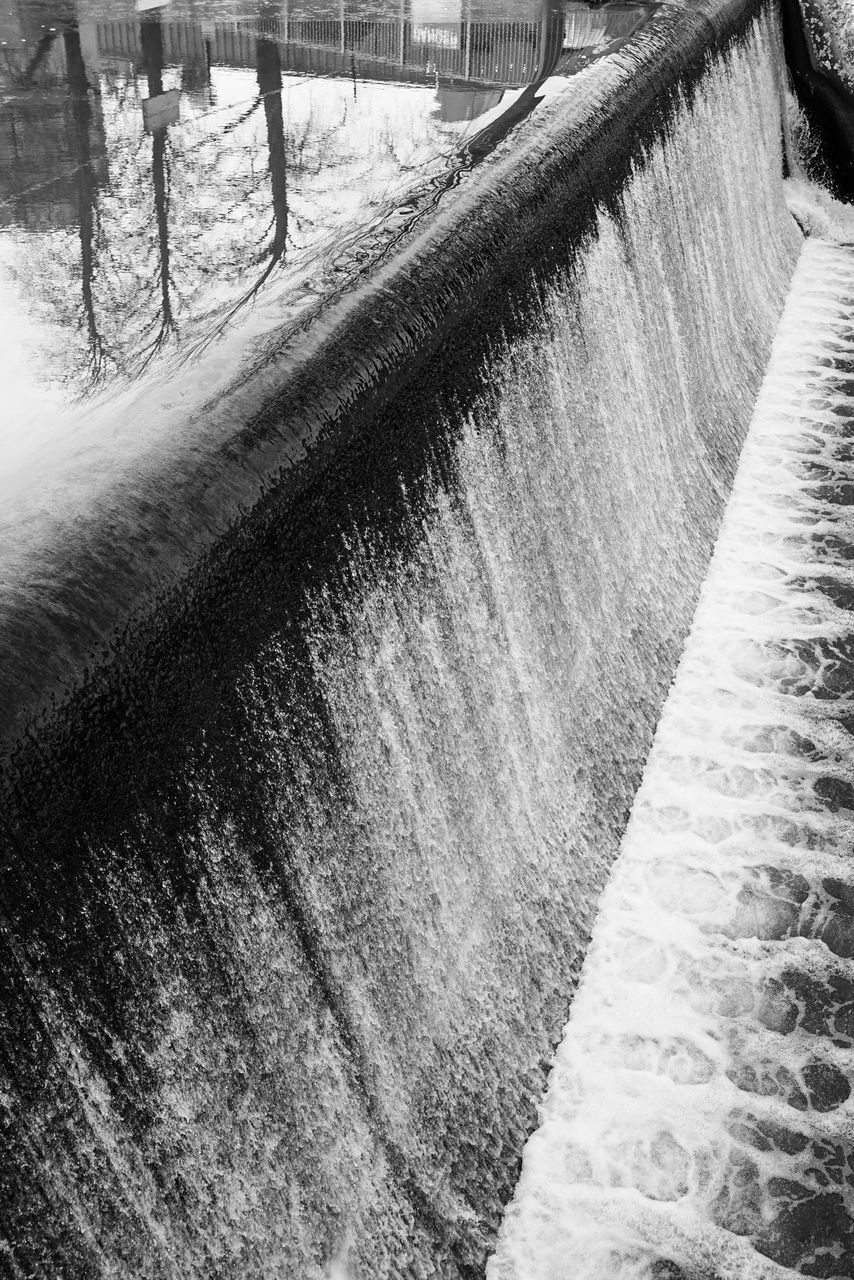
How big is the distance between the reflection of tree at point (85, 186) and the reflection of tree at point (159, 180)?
17 cm

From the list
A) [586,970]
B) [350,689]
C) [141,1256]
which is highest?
[350,689]

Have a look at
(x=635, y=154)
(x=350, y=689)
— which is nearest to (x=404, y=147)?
(x=635, y=154)

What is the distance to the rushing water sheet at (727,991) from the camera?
325cm

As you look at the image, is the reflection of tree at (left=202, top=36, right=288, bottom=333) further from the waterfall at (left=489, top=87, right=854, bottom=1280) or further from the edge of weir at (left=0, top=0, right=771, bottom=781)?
the waterfall at (left=489, top=87, right=854, bottom=1280)

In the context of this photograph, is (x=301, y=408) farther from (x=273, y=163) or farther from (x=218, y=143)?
(x=218, y=143)

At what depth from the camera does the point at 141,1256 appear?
2.23 metres

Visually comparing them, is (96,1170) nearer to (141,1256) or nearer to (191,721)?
(141,1256)

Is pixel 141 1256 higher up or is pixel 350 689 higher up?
pixel 350 689

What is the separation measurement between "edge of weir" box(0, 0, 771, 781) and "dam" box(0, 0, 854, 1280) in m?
0.01

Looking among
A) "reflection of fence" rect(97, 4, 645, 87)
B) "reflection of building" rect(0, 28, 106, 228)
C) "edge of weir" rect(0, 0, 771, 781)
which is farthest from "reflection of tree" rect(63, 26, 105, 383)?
"edge of weir" rect(0, 0, 771, 781)

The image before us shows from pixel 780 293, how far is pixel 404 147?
13.5 ft

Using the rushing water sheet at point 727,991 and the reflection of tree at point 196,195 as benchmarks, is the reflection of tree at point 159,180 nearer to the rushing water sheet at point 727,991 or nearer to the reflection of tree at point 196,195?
the reflection of tree at point 196,195

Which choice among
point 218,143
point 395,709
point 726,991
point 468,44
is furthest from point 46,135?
point 726,991

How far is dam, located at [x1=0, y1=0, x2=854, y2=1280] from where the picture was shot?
226 cm
